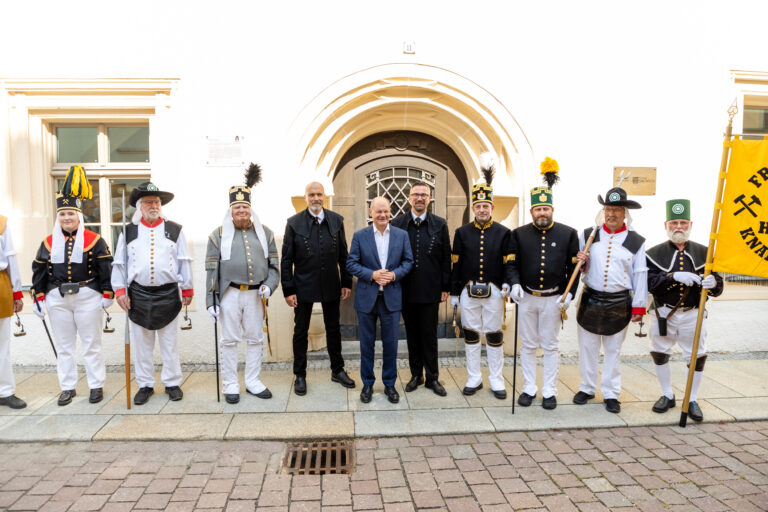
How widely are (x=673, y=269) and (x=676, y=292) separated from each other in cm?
19

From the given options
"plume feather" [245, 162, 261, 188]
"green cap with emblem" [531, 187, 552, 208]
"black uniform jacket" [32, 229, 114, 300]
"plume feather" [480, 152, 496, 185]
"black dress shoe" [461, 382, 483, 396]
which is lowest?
"black dress shoe" [461, 382, 483, 396]

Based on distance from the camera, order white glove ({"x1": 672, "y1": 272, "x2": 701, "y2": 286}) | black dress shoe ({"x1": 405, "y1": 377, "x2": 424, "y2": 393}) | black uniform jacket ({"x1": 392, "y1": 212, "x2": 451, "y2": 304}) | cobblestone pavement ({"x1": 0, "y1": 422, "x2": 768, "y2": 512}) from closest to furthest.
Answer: cobblestone pavement ({"x1": 0, "y1": 422, "x2": 768, "y2": 512}) < white glove ({"x1": 672, "y1": 272, "x2": 701, "y2": 286}) < black uniform jacket ({"x1": 392, "y1": 212, "x2": 451, "y2": 304}) < black dress shoe ({"x1": 405, "y1": 377, "x2": 424, "y2": 393})

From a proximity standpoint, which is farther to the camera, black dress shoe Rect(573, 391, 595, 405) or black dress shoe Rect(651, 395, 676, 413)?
black dress shoe Rect(573, 391, 595, 405)

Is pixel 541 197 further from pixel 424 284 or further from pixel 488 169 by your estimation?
pixel 424 284

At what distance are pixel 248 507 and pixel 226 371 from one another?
1645 mm

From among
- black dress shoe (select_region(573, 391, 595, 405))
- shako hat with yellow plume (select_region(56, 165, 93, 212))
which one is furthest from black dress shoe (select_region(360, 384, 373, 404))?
shako hat with yellow plume (select_region(56, 165, 93, 212))

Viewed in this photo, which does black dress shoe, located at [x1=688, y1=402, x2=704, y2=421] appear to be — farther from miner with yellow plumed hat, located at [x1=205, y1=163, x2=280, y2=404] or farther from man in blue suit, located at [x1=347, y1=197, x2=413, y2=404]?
miner with yellow plumed hat, located at [x1=205, y1=163, x2=280, y2=404]

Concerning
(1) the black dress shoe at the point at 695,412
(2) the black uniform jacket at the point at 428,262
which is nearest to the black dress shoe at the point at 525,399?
(2) the black uniform jacket at the point at 428,262

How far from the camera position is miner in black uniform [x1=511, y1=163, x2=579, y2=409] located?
390cm

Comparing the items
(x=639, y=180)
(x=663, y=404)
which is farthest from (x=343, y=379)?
(x=639, y=180)

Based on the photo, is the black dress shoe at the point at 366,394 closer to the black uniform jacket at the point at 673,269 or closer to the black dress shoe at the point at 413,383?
the black dress shoe at the point at 413,383

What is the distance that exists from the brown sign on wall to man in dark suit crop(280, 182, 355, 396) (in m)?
3.38

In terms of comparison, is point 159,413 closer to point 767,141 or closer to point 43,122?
point 43,122

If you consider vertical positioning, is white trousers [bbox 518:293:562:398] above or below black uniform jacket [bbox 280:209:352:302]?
below
